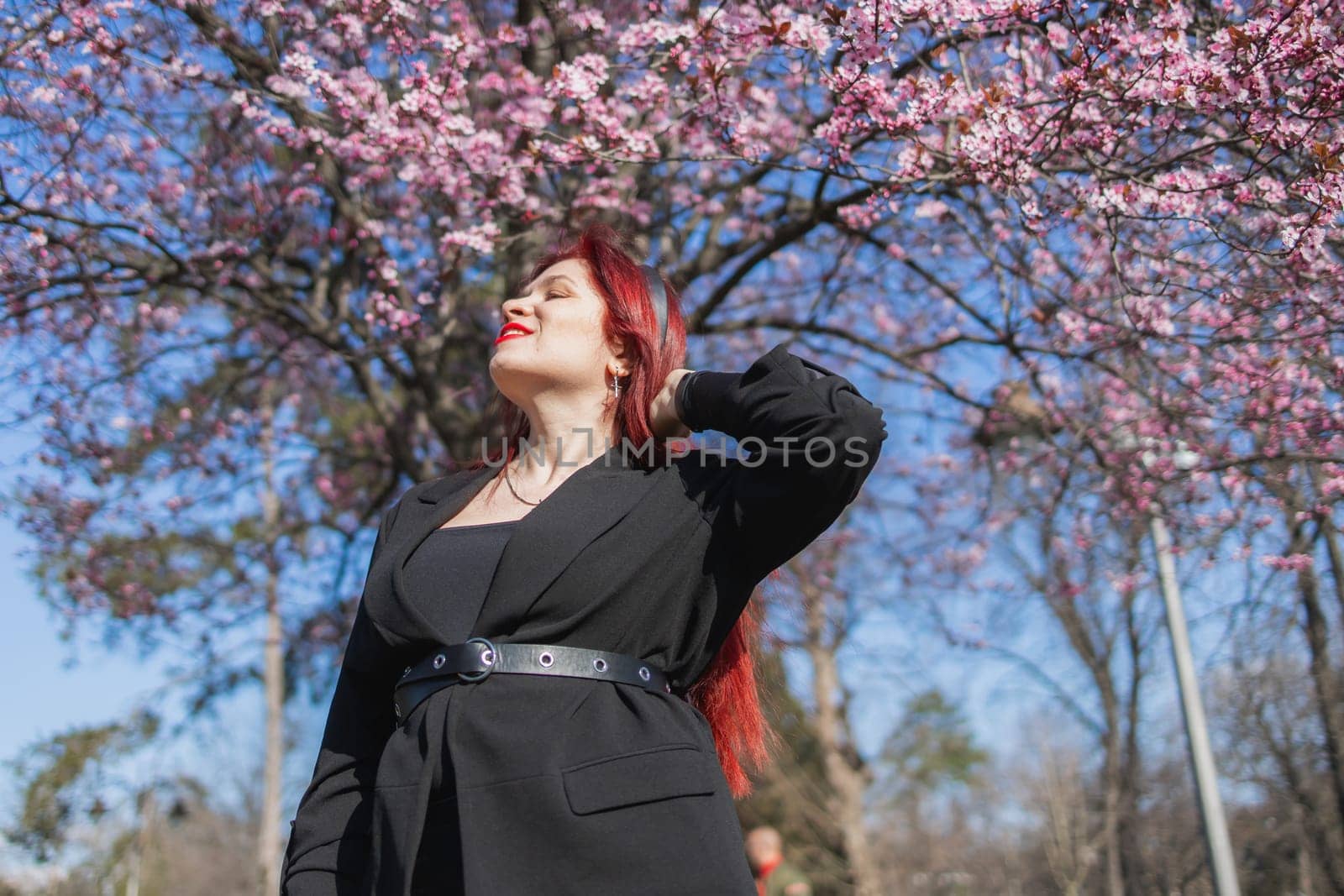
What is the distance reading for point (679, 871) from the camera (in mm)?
1429

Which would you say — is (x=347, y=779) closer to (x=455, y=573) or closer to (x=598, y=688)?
(x=455, y=573)

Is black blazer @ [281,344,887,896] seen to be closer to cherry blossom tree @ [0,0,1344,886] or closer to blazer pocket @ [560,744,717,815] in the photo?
blazer pocket @ [560,744,717,815]

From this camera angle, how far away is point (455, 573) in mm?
1749

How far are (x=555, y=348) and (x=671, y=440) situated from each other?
0.92ft

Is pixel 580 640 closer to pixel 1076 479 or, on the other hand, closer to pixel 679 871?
pixel 679 871

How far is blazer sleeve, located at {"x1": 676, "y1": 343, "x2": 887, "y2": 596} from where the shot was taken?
161cm

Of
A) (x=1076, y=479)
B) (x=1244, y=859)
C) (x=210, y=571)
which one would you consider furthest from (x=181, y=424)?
(x=1244, y=859)

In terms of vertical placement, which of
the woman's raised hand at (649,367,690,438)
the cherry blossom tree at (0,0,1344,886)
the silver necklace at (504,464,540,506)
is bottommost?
the silver necklace at (504,464,540,506)

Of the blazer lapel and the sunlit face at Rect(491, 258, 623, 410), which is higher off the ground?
the sunlit face at Rect(491, 258, 623, 410)

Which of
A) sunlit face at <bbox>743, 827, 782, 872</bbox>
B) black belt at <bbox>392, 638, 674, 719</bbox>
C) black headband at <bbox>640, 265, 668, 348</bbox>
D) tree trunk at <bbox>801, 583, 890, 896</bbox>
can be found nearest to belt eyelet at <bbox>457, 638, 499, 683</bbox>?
black belt at <bbox>392, 638, 674, 719</bbox>

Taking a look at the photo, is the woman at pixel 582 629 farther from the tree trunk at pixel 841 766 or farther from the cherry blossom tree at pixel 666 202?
the tree trunk at pixel 841 766

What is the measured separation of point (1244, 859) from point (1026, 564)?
5074 millimetres

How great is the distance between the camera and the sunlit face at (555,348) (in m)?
1.98

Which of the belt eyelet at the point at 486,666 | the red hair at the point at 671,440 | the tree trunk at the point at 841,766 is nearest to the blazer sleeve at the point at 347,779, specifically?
the belt eyelet at the point at 486,666
